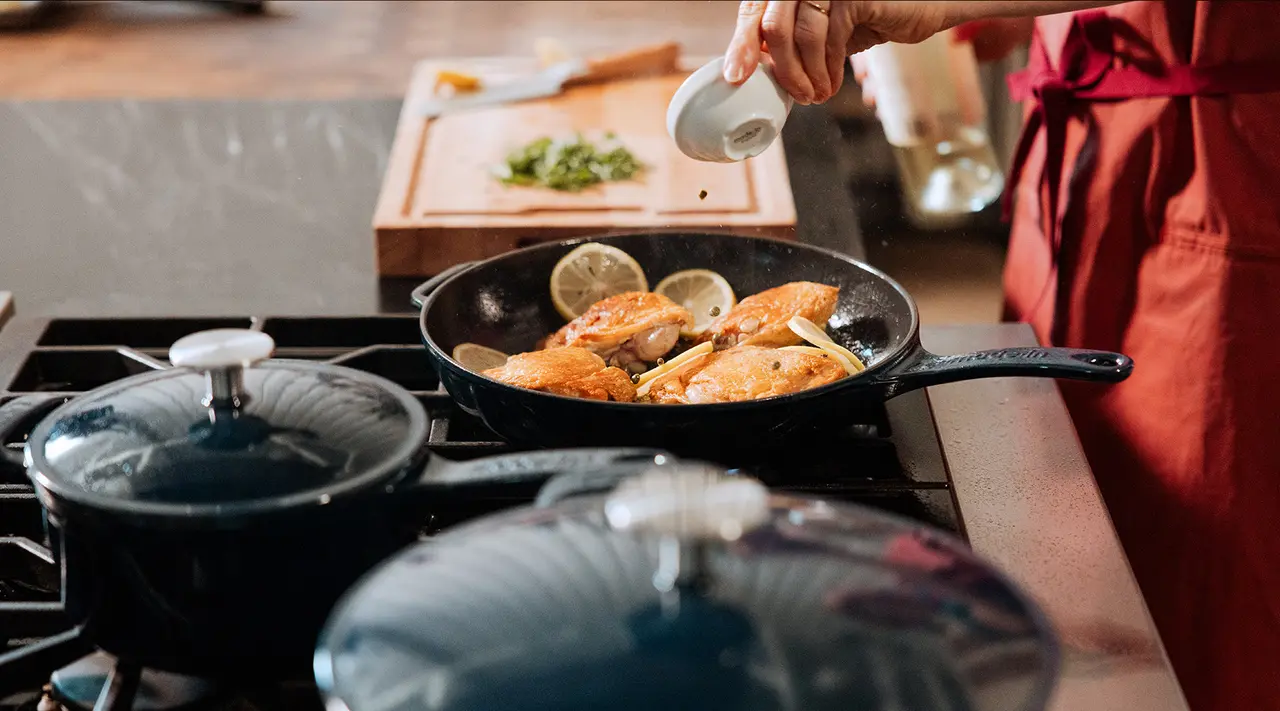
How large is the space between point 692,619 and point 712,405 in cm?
40

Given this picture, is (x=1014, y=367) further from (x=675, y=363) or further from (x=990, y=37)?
(x=990, y=37)

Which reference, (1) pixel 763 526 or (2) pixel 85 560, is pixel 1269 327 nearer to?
(1) pixel 763 526

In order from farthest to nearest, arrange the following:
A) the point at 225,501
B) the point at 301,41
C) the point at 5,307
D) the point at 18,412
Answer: the point at 301,41 < the point at 5,307 < the point at 18,412 < the point at 225,501

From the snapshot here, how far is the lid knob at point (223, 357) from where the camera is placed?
2.14ft

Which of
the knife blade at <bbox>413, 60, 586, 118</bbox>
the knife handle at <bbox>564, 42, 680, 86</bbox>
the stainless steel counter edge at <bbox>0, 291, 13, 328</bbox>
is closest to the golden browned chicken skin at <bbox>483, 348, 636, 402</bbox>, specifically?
the stainless steel counter edge at <bbox>0, 291, 13, 328</bbox>

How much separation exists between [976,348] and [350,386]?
0.81m

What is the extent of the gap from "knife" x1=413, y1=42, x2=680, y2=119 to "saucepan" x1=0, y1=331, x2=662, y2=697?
144 centimetres

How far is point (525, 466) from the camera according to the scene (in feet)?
2.23

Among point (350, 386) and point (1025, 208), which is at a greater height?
point (350, 386)

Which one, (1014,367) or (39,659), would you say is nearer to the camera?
(39,659)

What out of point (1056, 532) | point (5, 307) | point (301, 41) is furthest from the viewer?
point (301, 41)

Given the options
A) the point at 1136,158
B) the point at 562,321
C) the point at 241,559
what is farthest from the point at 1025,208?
the point at 241,559

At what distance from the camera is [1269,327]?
144cm

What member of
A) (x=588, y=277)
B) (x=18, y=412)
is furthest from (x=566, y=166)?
(x=18, y=412)
